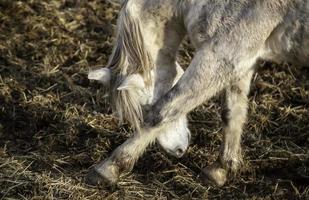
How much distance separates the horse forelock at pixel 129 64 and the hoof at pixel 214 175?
63 centimetres

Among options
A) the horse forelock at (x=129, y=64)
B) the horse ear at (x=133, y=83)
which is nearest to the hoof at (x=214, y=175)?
the horse forelock at (x=129, y=64)

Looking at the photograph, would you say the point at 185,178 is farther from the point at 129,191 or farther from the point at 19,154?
the point at 19,154

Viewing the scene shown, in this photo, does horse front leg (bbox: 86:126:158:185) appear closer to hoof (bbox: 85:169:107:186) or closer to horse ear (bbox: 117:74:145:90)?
hoof (bbox: 85:169:107:186)

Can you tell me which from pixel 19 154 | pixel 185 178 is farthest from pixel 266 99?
pixel 19 154

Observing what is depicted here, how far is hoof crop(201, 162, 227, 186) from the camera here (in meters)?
4.19

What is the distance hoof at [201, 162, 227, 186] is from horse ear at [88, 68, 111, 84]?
3.15 ft

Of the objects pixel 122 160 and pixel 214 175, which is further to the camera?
pixel 214 175

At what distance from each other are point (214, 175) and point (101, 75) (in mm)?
1062

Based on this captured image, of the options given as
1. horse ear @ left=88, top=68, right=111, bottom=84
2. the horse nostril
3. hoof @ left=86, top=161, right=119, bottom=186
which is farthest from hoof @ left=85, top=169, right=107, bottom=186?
horse ear @ left=88, top=68, right=111, bottom=84

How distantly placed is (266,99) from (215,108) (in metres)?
0.47

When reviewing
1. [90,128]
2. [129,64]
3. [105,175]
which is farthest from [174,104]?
[90,128]

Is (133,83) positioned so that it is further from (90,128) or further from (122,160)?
(90,128)

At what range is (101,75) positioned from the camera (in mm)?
3873

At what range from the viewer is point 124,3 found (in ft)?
13.0
